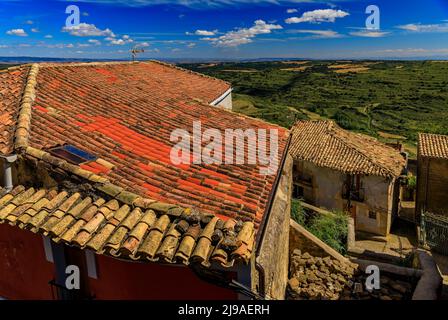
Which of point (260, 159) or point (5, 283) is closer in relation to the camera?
point (5, 283)

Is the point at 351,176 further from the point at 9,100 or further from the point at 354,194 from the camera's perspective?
the point at 9,100

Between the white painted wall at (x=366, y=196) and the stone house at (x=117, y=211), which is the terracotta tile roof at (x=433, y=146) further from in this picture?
the stone house at (x=117, y=211)

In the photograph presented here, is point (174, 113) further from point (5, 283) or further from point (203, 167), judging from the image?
point (5, 283)

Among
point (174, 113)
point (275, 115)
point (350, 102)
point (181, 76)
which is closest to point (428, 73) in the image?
point (350, 102)

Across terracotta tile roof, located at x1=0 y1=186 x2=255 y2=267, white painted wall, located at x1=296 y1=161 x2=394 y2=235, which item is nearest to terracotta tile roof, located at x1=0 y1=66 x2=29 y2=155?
terracotta tile roof, located at x1=0 y1=186 x2=255 y2=267

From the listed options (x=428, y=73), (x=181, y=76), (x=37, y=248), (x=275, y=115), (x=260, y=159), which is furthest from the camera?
(x=428, y=73)

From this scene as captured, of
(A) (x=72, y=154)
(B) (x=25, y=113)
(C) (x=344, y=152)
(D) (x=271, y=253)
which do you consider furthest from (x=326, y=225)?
(B) (x=25, y=113)

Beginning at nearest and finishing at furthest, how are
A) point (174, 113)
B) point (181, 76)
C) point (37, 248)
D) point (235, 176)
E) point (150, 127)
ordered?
point (37, 248), point (235, 176), point (150, 127), point (174, 113), point (181, 76)
